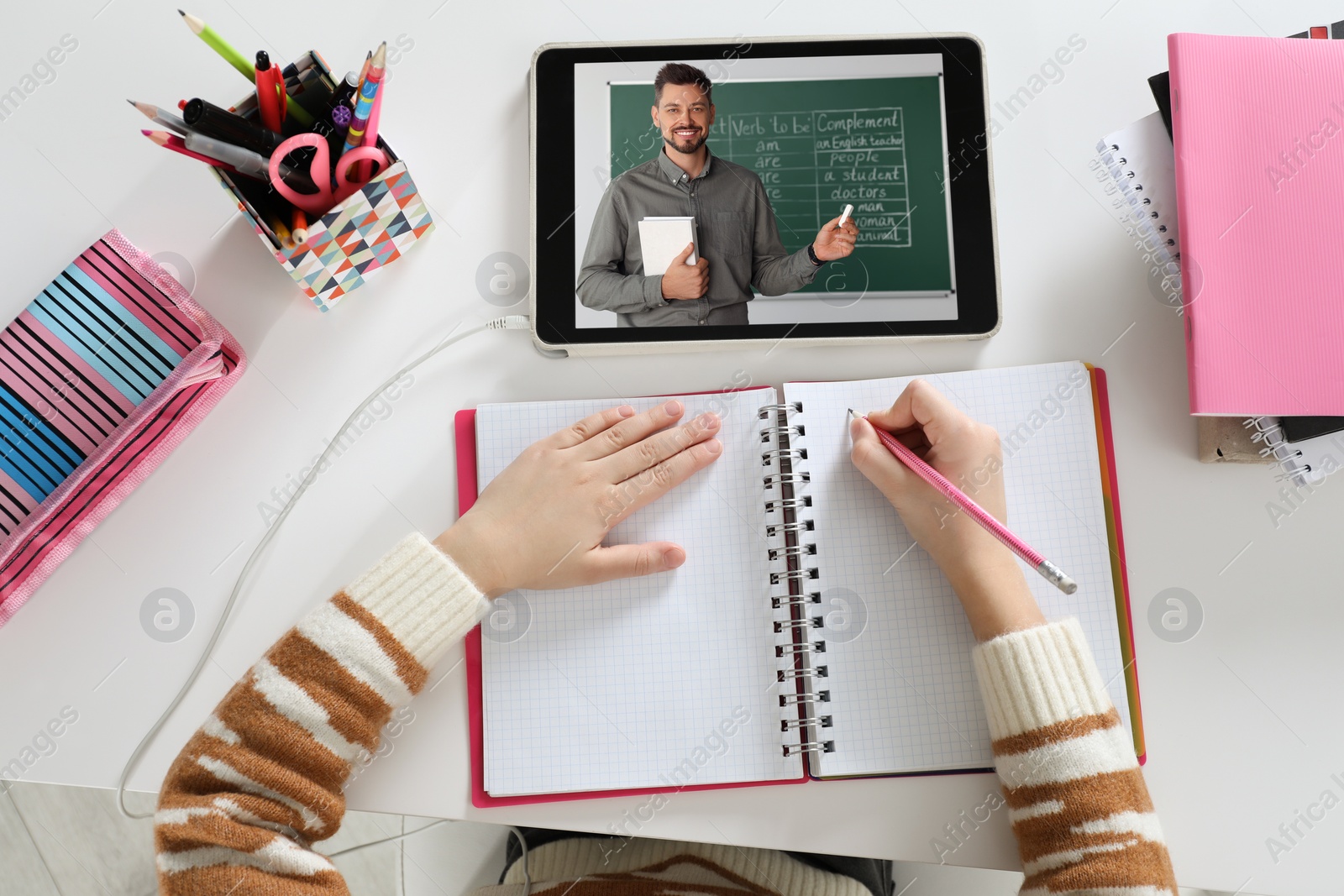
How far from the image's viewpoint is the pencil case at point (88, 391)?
703mm

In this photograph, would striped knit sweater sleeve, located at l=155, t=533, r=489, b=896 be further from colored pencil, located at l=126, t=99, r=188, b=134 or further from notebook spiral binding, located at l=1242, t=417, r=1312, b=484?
notebook spiral binding, located at l=1242, t=417, r=1312, b=484

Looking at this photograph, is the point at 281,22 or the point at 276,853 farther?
the point at 281,22

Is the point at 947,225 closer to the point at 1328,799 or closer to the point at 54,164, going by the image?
the point at 1328,799

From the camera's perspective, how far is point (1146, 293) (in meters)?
0.77

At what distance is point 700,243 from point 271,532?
19.5 inches

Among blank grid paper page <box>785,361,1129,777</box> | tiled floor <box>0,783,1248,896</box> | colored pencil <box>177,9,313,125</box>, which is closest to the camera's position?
colored pencil <box>177,9,313,125</box>

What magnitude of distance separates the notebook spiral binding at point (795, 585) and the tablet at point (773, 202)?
3.7 inches

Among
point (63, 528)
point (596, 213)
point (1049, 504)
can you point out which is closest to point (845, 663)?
point (1049, 504)

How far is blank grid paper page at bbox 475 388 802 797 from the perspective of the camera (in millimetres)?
697

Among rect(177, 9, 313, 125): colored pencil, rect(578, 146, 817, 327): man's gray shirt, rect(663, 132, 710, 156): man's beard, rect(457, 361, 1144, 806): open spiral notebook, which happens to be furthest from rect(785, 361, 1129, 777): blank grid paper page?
A: rect(177, 9, 313, 125): colored pencil

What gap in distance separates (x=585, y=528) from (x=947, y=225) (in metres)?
0.45

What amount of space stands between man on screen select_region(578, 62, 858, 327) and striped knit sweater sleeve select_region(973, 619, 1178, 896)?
0.38 meters

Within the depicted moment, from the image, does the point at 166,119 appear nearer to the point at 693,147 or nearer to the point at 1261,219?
the point at 693,147

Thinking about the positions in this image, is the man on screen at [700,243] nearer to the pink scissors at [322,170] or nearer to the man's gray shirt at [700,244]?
the man's gray shirt at [700,244]
